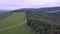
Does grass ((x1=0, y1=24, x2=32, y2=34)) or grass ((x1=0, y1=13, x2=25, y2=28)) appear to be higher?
grass ((x1=0, y1=13, x2=25, y2=28))

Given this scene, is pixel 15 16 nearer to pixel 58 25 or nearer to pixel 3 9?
pixel 3 9

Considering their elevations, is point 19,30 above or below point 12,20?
below

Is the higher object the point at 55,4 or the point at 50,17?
the point at 55,4

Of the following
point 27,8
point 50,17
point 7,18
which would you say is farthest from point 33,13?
point 7,18

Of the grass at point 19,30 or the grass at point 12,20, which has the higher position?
the grass at point 12,20

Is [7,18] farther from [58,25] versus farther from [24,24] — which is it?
[58,25]

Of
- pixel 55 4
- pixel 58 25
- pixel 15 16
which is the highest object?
pixel 55 4
